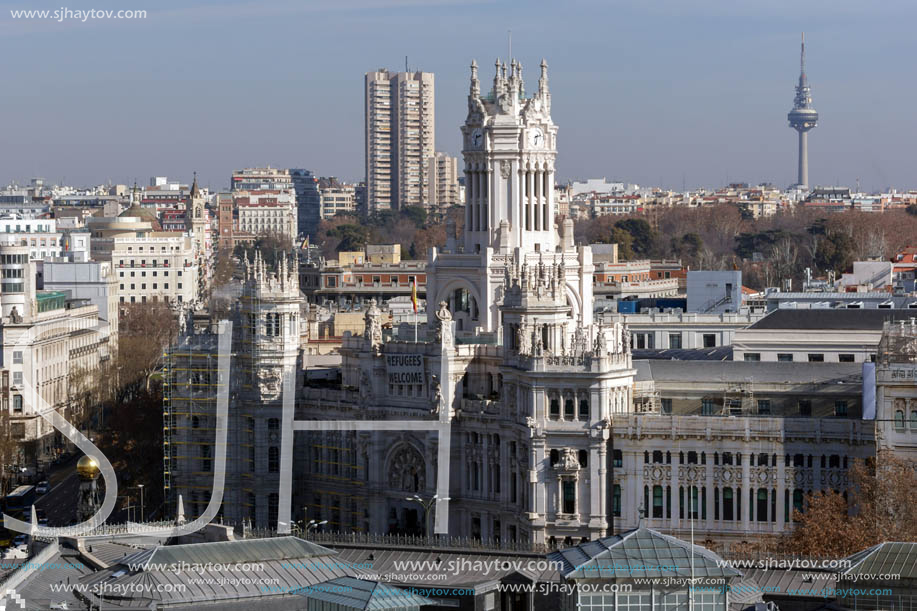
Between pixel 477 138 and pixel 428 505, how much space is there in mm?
23570

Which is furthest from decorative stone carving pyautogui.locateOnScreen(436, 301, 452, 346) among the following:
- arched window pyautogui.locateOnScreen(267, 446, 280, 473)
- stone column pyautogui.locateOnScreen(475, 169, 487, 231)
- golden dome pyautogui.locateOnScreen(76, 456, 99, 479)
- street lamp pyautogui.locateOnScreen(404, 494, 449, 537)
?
golden dome pyautogui.locateOnScreen(76, 456, 99, 479)

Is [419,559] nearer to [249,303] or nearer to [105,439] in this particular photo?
[249,303]

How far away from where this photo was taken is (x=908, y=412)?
105312 millimetres

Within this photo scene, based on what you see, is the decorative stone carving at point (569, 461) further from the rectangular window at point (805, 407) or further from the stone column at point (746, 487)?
the rectangular window at point (805, 407)

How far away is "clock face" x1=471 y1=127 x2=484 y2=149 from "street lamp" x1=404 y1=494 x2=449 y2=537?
21118mm

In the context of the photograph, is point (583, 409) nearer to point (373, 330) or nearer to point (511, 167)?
point (373, 330)

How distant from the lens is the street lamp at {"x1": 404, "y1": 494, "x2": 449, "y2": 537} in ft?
384

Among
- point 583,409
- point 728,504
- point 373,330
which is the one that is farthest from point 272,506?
point 728,504

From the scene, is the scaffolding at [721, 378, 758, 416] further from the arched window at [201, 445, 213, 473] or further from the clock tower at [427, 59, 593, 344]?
the arched window at [201, 445, 213, 473]

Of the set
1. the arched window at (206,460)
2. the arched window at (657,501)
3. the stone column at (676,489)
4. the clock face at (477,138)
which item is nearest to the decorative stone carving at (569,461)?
the arched window at (657,501)

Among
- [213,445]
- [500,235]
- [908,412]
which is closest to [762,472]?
[908,412]

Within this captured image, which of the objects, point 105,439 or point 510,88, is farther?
point 105,439

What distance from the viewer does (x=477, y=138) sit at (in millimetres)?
130625

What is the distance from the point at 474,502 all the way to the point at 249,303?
1909 centimetres
